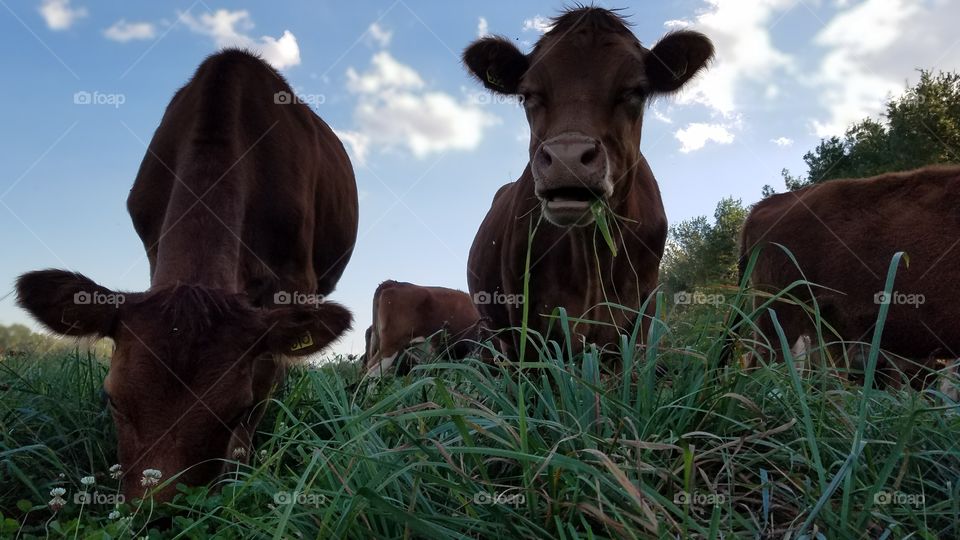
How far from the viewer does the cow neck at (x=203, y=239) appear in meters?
4.41

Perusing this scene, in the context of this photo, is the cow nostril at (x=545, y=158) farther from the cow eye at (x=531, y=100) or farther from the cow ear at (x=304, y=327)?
the cow ear at (x=304, y=327)

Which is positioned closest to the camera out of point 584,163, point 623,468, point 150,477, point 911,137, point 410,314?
point 623,468

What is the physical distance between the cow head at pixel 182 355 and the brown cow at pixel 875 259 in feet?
15.1

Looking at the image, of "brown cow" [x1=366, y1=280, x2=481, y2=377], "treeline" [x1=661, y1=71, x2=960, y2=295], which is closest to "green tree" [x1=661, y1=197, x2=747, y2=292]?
"treeline" [x1=661, y1=71, x2=960, y2=295]

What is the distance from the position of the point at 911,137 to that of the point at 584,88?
85.5 feet

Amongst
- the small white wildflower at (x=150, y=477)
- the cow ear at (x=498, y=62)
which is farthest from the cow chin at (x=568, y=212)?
the small white wildflower at (x=150, y=477)

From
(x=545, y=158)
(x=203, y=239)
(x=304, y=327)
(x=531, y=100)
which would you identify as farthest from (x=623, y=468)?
(x=531, y=100)

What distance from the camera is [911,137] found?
2655cm

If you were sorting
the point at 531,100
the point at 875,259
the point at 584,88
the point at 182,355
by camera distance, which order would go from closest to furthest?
the point at 182,355
the point at 584,88
the point at 531,100
the point at 875,259

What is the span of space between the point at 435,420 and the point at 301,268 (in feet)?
11.5

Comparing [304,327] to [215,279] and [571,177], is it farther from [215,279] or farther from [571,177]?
[571,177]

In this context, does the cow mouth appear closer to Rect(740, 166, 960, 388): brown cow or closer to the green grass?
the green grass

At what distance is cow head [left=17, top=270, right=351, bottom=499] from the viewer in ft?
10.9

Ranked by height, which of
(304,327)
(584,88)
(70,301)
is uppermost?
(584,88)
